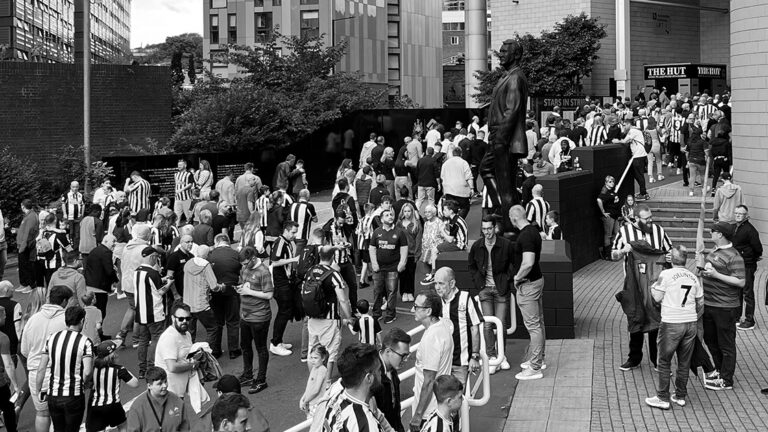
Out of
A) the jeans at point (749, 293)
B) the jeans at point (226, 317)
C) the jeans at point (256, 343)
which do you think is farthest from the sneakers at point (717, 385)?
the jeans at point (226, 317)

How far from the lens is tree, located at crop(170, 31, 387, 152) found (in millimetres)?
30281

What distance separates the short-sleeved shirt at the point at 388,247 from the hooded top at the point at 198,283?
2839 mm

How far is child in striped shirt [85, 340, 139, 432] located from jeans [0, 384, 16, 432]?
139 cm

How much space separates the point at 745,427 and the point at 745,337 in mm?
4041

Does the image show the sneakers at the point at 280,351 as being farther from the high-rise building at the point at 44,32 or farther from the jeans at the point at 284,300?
the high-rise building at the point at 44,32

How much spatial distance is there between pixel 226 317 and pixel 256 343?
1694mm

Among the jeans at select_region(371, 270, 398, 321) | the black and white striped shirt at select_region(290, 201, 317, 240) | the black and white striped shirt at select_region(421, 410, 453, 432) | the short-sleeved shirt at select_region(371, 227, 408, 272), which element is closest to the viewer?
the black and white striped shirt at select_region(421, 410, 453, 432)

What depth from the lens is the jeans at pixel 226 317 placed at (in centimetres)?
1331

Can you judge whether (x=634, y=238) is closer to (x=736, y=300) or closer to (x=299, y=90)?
(x=736, y=300)

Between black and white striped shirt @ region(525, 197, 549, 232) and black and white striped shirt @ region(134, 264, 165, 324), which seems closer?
black and white striped shirt @ region(134, 264, 165, 324)

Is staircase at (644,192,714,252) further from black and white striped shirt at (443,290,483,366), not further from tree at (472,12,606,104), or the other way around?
tree at (472,12,606,104)

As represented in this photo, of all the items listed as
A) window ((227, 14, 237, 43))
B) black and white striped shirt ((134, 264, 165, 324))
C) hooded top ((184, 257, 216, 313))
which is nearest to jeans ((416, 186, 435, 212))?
hooded top ((184, 257, 216, 313))

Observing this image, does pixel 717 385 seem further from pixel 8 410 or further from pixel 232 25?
pixel 232 25

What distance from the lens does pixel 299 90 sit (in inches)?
1348
